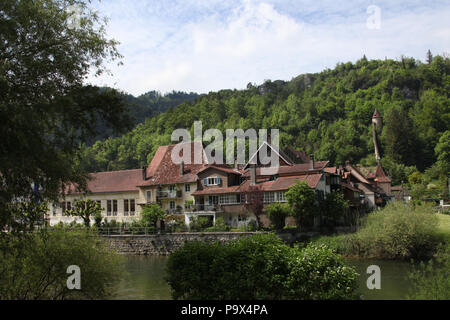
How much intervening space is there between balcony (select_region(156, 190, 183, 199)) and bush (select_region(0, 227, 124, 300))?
3708 centimetres

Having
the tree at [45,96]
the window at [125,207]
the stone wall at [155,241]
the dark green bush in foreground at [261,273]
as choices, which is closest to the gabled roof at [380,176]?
the stone wall at [155,241]

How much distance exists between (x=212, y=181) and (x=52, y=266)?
3808 centimetres

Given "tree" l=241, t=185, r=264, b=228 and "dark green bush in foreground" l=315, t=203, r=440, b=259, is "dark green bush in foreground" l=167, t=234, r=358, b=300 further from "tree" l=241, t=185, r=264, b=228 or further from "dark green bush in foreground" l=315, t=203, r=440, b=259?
"tree" l=241, t=185, r=264, b=228

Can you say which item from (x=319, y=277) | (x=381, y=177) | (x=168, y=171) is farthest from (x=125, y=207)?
(x=319, y=277)

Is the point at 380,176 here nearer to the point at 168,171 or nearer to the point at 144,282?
the point at 168,171

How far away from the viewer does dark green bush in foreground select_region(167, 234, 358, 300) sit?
13.7 m

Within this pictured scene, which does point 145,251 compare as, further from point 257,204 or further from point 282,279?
point 282,279

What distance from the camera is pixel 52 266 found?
1652 centimetres

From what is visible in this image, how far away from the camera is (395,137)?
108m

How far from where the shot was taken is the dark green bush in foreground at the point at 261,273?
44.9ft

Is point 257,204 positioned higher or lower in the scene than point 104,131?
lower

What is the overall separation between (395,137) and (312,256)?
103 m
